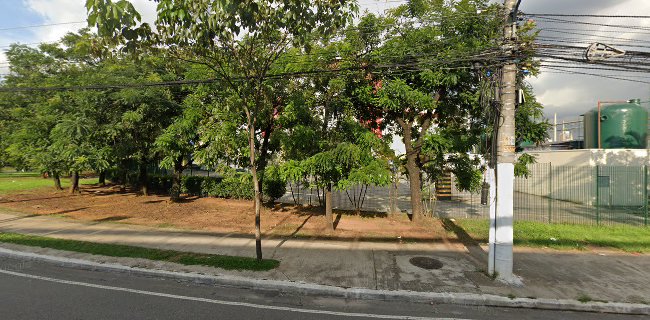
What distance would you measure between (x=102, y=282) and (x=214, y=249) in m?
2.54

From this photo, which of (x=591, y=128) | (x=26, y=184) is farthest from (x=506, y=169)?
(x=26, y=184)

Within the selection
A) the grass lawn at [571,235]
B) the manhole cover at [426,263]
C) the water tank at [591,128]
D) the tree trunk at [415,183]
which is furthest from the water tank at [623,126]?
the manhole cover at [426,263]

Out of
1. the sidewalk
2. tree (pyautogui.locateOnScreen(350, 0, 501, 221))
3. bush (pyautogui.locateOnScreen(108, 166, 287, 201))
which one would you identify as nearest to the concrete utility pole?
the sidewalk

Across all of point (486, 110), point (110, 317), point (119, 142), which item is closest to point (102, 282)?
point (110, 317)

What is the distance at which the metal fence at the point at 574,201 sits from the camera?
13125 mm

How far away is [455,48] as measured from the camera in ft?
30.2

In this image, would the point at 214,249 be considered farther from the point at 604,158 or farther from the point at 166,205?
the point at 604,158

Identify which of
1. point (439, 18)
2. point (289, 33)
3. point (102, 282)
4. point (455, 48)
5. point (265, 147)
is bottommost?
point (102, 282)

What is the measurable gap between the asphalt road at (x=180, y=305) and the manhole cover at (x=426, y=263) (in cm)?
177

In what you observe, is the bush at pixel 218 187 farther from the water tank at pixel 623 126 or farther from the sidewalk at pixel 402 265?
the water tank at pixel 623 126

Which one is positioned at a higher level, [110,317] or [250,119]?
[250,119]

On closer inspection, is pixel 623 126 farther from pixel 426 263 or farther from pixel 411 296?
pixel 411 296

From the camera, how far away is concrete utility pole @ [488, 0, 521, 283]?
6422 mm

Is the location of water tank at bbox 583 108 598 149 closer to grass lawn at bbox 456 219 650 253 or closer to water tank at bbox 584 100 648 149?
water tank at bbox 584 100 648 149
